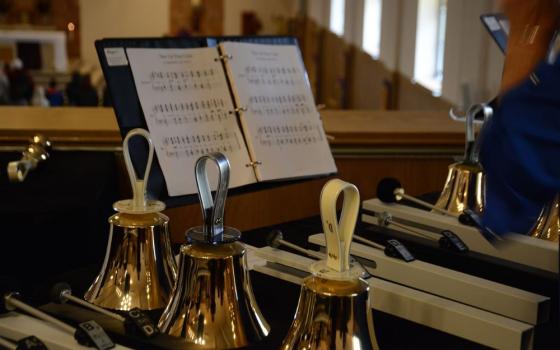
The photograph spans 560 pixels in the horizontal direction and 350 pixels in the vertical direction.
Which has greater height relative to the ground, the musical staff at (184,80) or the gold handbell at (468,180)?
the musical staff at (184,80)

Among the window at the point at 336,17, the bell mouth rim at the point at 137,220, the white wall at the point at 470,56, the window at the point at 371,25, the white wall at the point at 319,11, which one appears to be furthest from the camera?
the white wall at the point at 319,11

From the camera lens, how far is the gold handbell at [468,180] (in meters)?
1.77

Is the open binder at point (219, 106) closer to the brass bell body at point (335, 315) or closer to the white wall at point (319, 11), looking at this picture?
the brass bell body at point (335, 315)

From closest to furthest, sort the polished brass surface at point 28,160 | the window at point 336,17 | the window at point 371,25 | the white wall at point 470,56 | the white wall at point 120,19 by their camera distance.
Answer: the polished brass surface at point 28,160
the white wall at point 470,56
the window at point 371,25
the window at point 336,17
the white wall at point 120,19

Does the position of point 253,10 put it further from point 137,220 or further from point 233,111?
point 137,220

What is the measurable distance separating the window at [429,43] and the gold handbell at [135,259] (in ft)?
18.4

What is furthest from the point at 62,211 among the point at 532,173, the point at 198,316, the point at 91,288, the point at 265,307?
the point at 532,173

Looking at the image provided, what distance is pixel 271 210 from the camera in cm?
235

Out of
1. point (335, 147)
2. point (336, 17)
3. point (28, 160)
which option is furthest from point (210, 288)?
point (336, 17)

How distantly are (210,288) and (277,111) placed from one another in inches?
34.4

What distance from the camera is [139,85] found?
1735mm

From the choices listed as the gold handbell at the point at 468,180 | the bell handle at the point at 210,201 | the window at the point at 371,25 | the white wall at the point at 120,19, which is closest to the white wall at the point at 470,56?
the window at the point at 371,25

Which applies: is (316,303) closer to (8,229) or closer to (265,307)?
(265,307)

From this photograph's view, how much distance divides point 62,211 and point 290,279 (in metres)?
0.70
